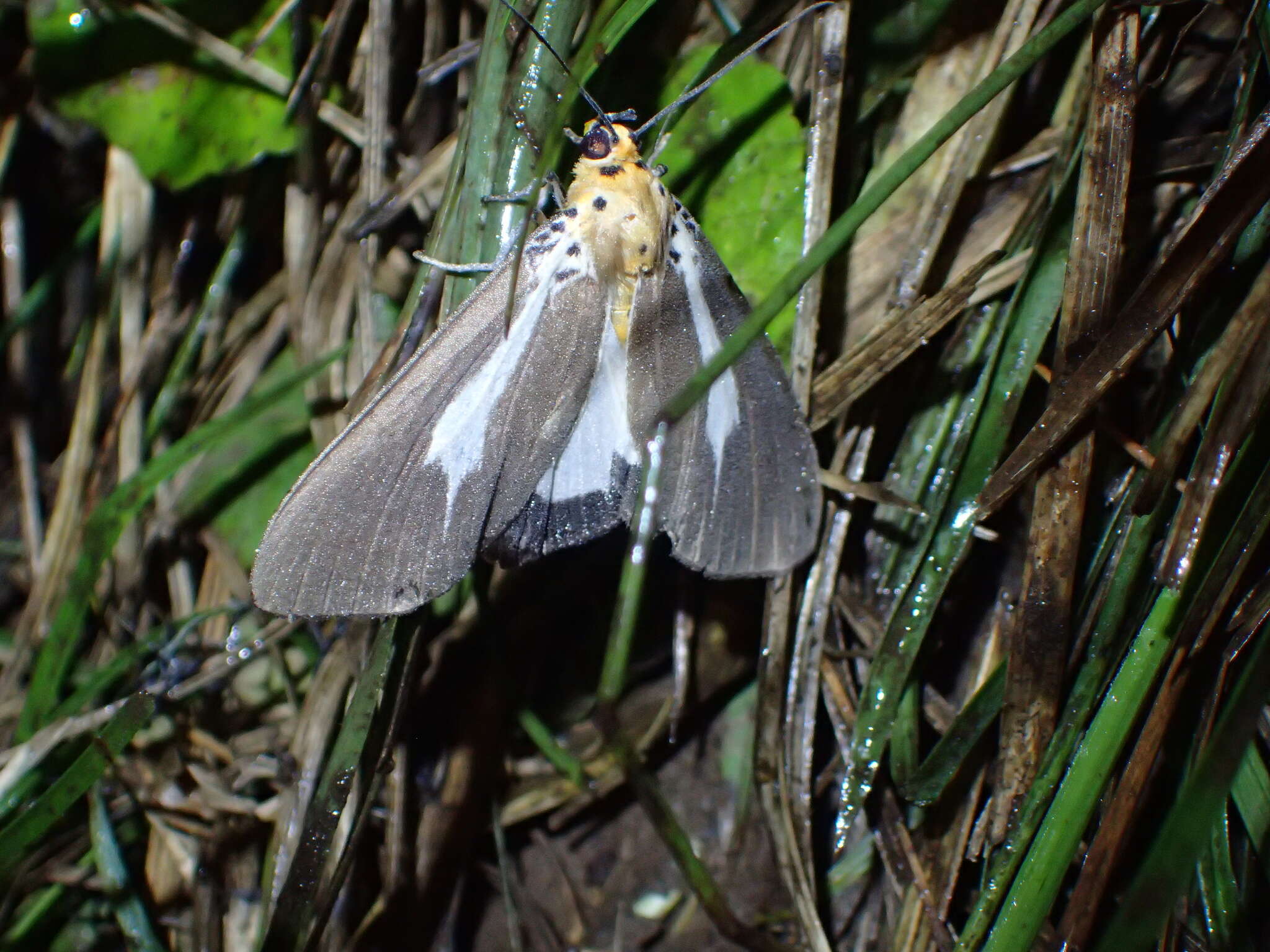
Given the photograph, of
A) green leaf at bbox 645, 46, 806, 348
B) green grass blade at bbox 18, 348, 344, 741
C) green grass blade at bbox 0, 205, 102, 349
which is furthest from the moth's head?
green grass blade at bbox 0, 205, 102, 349

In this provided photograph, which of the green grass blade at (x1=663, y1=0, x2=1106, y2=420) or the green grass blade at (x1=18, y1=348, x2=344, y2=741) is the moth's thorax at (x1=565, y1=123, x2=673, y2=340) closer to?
the green grass blade at (x1=663, y1=0, x2=1106, y2=420)

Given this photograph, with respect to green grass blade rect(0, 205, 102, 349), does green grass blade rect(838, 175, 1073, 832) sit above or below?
below

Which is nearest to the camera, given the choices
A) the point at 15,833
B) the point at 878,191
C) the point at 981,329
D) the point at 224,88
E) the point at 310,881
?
the point at 878,191

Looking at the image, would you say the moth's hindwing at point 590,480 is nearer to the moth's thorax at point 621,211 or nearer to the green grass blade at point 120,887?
the moth's thorax at point 621,211

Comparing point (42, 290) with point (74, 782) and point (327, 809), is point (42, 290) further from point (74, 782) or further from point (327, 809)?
point (327, 809)

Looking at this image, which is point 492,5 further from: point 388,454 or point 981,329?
point 981,329

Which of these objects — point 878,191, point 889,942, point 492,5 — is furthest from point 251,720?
point 878,191
